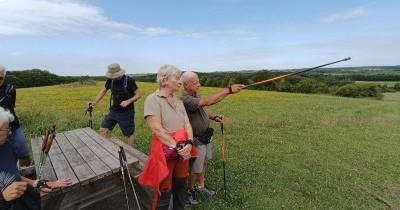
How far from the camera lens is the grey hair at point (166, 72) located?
433cm

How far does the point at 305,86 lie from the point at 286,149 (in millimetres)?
46378

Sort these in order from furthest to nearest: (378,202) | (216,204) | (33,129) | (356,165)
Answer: (33,129)
(356,165)
(378,202)
(216,204)

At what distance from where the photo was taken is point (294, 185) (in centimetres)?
731

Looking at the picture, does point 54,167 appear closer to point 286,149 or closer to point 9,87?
point 9,87

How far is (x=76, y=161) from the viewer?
205 inches

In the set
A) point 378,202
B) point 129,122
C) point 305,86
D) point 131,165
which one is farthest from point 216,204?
point 305,86

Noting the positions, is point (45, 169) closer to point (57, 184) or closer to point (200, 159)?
point (57, 184)

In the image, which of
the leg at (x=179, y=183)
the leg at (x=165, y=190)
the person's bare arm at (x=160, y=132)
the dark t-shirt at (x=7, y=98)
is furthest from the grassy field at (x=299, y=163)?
the dark t-shirt at (x=7, y=98)

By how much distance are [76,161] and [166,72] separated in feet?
7.20

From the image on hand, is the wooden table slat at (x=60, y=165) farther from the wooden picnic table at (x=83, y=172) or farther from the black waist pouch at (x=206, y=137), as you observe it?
the black waist pouch at (x=206, y=137)

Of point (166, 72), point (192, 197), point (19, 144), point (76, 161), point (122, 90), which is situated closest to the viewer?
point (166, 72)

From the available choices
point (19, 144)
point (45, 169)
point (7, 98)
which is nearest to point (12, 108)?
point (7, 98)

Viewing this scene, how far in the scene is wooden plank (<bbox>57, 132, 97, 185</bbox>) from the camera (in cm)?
443

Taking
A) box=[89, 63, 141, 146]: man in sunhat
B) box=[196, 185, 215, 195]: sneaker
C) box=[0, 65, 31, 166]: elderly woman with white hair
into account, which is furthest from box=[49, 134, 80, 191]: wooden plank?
box=[196, 185, 215, 195]: sneaker
